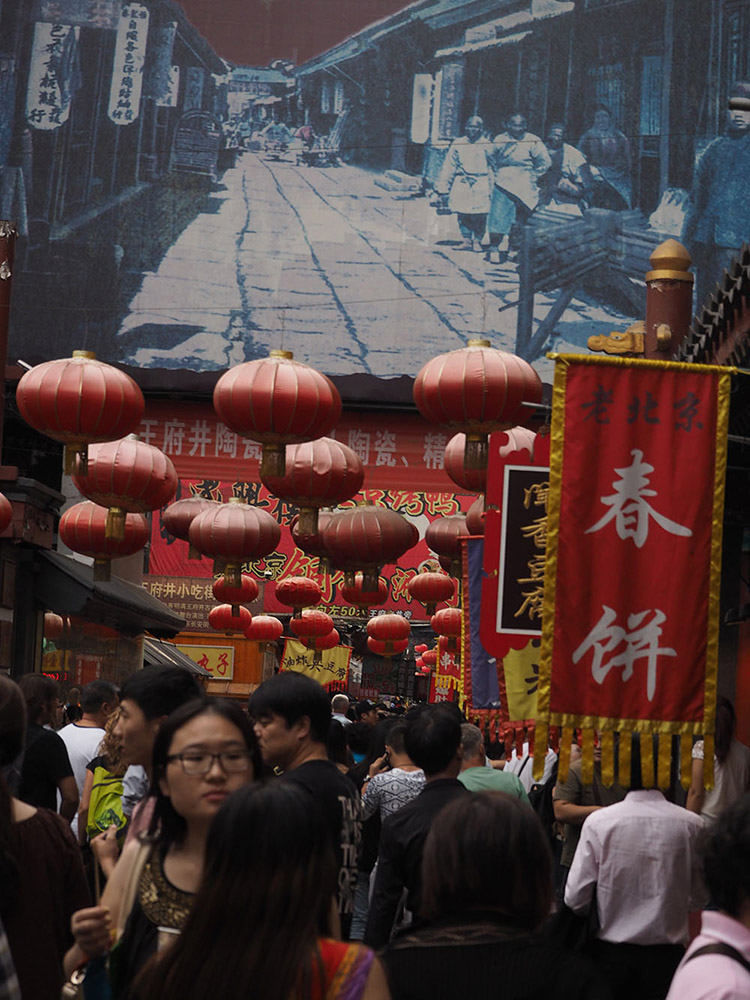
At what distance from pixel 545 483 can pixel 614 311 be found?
1034 centimetres

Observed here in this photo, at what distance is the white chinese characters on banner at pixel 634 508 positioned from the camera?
6.00m

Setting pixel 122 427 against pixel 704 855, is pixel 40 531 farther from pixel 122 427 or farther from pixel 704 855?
pixel 704 855

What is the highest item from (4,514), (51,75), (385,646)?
(51,75)

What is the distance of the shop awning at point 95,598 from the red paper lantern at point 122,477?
240 inches

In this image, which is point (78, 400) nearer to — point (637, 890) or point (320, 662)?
point (637, 890)

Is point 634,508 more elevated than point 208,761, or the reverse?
point 634,508

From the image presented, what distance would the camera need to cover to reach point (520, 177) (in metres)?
18.0

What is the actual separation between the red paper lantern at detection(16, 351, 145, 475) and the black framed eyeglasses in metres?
6.15

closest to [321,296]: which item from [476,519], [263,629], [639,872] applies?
[476,519]

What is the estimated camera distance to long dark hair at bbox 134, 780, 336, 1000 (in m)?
2.61

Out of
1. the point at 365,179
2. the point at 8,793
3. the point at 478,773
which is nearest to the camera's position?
the point at 8,793

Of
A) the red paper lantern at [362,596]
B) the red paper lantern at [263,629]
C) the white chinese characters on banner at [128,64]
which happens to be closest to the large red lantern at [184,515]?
the red paper lantern at [362,596]

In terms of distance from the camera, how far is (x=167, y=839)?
372cm

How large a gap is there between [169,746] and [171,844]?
0.26m
